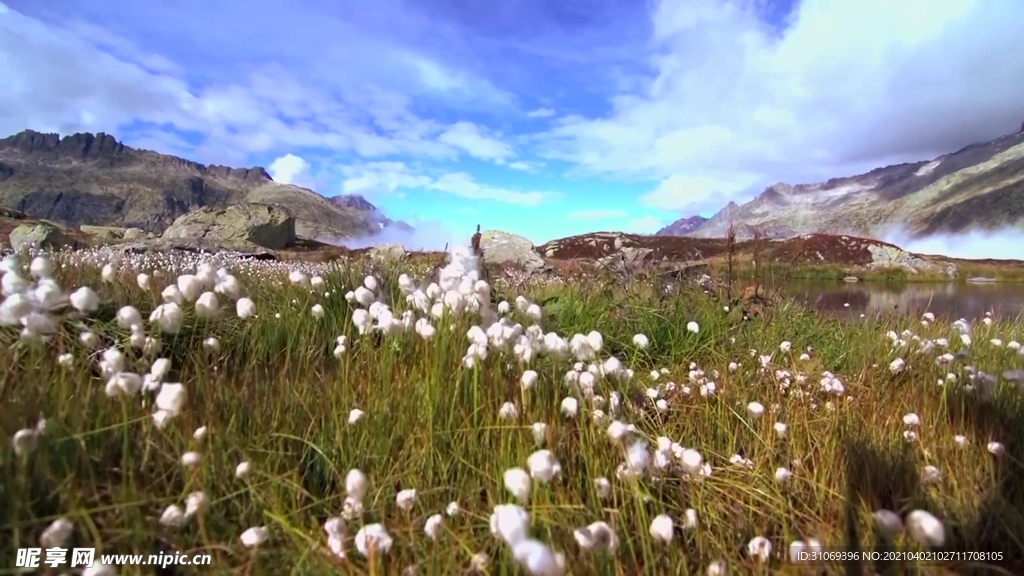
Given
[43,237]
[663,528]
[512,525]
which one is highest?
[43,237]

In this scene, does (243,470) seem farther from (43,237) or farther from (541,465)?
(43,237)

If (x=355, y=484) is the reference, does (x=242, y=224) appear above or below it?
above

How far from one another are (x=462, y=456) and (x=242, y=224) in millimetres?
37816

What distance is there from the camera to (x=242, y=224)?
1404 inches

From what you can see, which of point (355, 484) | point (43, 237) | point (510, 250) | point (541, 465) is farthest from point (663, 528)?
point (43, 237)

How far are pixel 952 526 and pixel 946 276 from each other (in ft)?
188

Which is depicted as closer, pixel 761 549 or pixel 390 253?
pixel 761 549

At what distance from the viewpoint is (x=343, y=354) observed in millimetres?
3316

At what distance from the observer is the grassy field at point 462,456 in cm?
164

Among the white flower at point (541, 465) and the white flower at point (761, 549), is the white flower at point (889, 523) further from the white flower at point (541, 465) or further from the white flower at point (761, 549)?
the white flower at point (541, 465)

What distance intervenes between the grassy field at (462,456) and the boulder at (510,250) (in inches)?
642

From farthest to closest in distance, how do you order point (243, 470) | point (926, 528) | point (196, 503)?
point (243, 470) < point (196, 503) < point (926, 528)

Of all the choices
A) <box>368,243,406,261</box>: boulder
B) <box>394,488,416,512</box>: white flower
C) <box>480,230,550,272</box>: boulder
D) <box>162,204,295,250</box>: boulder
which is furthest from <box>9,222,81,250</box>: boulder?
<box>394,488,416,512</box>: white flower

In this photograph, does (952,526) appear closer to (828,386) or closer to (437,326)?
(828,386)
